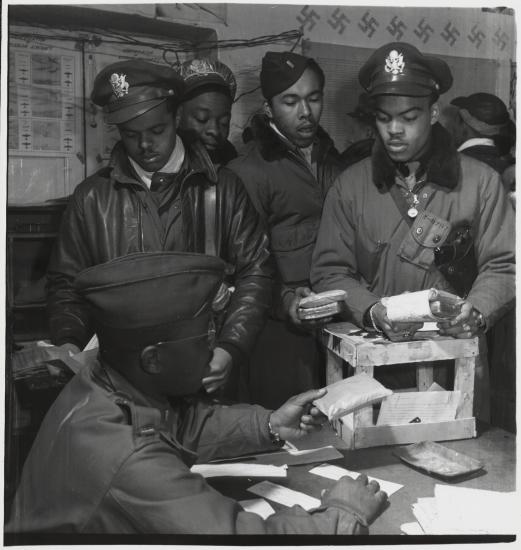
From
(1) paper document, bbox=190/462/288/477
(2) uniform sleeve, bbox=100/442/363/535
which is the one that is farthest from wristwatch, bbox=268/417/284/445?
(2) uniform sleeve, bbox=100/442/363/535

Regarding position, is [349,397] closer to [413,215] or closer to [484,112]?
[413,215]

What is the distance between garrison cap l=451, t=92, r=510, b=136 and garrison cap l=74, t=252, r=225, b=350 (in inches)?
43.5

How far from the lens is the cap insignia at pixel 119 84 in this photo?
203 cm

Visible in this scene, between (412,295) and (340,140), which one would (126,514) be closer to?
(412,295)

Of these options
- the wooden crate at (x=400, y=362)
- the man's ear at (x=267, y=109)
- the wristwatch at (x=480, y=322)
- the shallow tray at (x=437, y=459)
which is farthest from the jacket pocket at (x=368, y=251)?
the shallow tray at (x=437, y=459)

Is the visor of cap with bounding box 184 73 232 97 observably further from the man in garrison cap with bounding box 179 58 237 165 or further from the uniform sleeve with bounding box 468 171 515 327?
the uniform sleeve with bounding box 468 171 515 327

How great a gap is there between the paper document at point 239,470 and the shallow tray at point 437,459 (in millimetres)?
397

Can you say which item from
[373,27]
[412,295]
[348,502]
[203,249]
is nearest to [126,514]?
[348,502]

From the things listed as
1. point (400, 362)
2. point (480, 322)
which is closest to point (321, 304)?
point (400, 362)

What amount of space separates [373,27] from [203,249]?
3.17ft

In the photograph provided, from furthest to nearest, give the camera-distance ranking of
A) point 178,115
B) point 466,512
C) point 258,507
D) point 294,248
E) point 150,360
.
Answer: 1. point 294,248
2. point 178,115
3. point 466,512
4. point 258,507
5. point 150,360

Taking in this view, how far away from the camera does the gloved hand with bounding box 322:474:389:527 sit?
1.64 meters

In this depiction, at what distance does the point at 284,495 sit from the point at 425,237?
3.25 ft

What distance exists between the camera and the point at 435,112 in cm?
214
